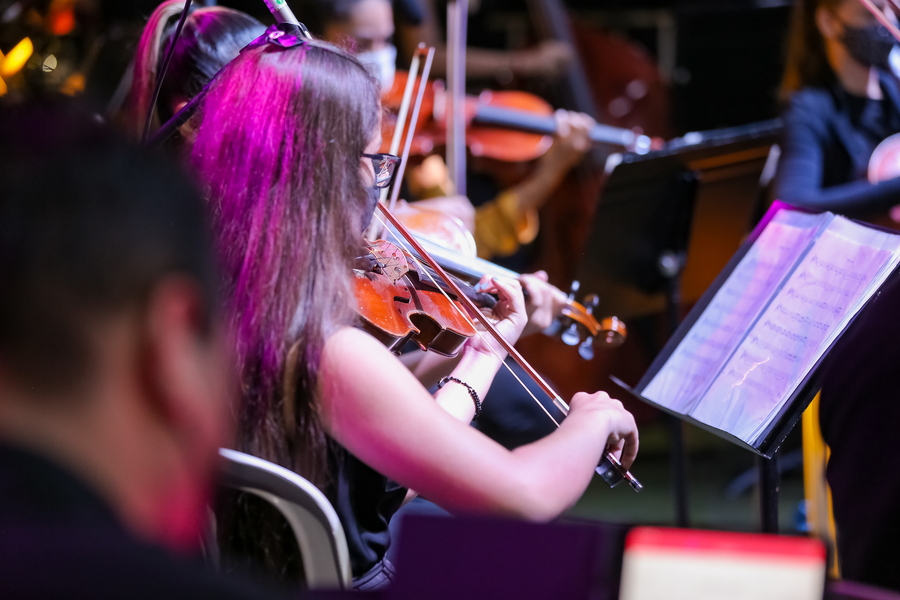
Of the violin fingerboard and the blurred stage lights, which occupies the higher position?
the blurred stage lights

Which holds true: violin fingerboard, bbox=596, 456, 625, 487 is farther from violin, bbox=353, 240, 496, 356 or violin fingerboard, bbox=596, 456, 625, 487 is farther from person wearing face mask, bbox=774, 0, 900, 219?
person wearing face mask, bbox=774, 0, 900, 219

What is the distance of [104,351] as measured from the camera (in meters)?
0.41

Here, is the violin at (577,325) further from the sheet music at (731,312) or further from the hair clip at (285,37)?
the hair clip at (285,37)

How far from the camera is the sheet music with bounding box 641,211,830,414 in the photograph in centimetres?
116

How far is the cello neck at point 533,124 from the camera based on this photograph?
2559 millimetres

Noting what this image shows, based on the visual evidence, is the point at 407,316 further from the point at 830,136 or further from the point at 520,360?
the point at 830,136

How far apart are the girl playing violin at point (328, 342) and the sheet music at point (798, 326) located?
0.17 metres

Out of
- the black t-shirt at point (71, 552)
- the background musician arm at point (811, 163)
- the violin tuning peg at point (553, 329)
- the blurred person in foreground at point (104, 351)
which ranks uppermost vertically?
the blurred person in foreground at point (104, 351)

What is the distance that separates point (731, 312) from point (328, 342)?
61 cm

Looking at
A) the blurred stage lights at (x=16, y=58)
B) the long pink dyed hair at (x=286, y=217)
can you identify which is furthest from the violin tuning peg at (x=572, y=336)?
the blurred stage lights at (x=16, y=58)

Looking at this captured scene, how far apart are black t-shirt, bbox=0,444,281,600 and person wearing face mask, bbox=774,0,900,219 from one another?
1780 millimetres

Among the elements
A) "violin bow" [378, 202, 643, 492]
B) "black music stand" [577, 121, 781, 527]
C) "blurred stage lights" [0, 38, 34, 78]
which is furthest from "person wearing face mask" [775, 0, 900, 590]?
"blurred stage lights" [0, 38, 34, 78]

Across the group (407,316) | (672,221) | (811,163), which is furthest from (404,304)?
(811,163)

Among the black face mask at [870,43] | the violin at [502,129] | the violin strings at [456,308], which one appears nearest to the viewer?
the violin strings at [456,308]
